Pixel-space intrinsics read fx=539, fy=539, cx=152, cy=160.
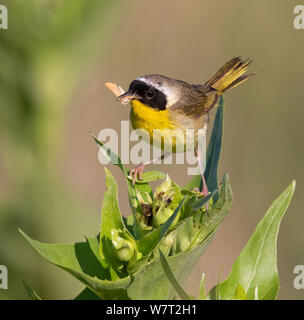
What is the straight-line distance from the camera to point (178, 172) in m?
4.06

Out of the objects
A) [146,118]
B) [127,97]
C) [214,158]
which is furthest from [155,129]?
[214,158]

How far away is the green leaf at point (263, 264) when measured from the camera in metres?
1.34

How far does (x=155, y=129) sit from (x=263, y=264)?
1.07m

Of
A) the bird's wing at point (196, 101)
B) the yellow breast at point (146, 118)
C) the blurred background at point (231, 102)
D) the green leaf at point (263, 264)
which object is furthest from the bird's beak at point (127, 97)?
the blurred background at point (231, 102)

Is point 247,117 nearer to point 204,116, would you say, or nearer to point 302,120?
point 302,120

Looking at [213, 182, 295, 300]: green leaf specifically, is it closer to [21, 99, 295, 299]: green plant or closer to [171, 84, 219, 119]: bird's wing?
[21, 99, 295, 299]: green plant

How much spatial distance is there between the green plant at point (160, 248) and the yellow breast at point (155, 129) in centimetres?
85

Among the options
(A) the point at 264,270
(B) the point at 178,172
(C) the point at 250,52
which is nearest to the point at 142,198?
(A) the point at 264,270

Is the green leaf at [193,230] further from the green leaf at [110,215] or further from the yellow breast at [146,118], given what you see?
the yellow breast at [146,118]

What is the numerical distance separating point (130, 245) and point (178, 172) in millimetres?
2821

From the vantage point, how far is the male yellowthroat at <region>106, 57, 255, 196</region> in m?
2.20

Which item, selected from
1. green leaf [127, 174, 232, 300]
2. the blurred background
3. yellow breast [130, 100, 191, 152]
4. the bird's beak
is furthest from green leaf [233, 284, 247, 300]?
the blurred background

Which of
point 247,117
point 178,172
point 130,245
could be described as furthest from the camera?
point 247,117

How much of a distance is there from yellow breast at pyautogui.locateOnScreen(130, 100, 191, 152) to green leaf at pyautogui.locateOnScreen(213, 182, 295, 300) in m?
0.95
